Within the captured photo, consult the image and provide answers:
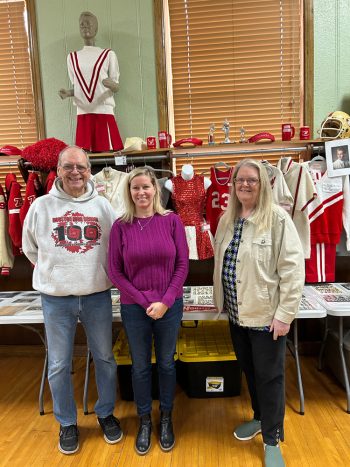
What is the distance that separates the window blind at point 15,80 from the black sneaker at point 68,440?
90.7 inches

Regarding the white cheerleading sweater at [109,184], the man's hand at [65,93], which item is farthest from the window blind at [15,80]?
the white cheerleading sweater at [109,184]

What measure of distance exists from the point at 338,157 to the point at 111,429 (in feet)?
7.21

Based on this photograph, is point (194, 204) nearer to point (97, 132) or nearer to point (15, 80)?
point (97, 132)

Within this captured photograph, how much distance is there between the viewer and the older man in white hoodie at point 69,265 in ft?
5.94

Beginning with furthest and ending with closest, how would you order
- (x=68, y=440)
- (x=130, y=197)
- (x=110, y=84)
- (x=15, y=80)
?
(x=15, y=80)
(x=110, y=84)
(x=68, y=440)
(x=130, y=197)

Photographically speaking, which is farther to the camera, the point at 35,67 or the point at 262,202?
the point at 35,67

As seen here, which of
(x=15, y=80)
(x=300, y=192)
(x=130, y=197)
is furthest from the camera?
(x=15, y=80)

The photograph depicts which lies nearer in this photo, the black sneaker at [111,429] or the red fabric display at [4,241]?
the black sneaker at [111,429]

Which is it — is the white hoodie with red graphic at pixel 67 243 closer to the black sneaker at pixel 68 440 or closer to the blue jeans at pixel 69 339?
the blue jeans at pixel 69 339

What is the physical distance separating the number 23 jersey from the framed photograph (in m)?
0.67

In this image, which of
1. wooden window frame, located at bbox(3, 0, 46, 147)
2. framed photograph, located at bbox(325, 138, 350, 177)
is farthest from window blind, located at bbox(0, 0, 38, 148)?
framed photograph, located at bbox(325, 138, 350, 177)

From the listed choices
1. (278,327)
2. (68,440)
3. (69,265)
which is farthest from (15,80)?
(278,327)

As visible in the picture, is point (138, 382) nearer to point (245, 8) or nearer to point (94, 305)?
point (94, 305)

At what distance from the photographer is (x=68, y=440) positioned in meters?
1.94
